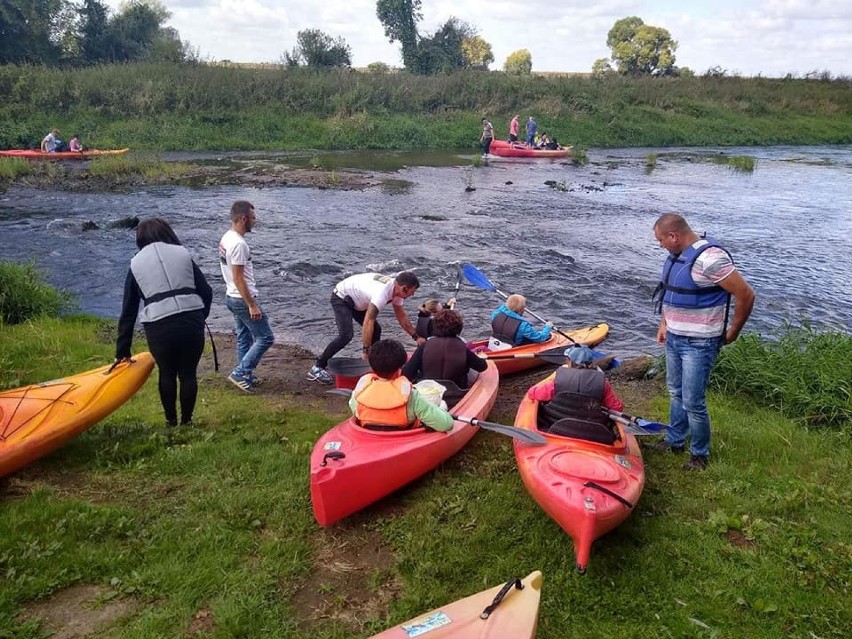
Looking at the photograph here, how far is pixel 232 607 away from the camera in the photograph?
3.02 meters

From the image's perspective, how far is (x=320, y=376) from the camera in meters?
6.40

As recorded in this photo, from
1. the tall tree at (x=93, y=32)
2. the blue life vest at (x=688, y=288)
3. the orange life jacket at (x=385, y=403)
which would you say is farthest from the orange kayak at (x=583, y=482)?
the tall tree at (x=93, y=32)

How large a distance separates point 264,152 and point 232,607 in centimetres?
2471

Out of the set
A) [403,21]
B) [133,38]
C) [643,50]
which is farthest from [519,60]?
[133,38]

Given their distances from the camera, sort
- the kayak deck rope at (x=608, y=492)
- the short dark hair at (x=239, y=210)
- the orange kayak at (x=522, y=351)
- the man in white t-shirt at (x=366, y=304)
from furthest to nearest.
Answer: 1. the orange kayak at (x=522, y=351)
2. the man in white t-shirt at (x=366, y=304)
3. the short dark hair at (x=239, y=210)
4. the kayak deck rope at (x=608, y=492)

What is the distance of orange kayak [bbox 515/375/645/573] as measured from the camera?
3268mm

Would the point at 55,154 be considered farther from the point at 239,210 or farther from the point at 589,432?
the point at 589,432

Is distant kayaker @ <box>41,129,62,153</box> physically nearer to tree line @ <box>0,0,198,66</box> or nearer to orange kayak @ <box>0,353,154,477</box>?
tree line @ <box>0,0,198,66</box>

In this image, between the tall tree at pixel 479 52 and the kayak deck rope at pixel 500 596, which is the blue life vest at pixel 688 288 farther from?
the tall tree at pixel 479 52

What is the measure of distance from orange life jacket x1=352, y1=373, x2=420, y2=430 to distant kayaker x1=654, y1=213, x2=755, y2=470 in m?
1.89

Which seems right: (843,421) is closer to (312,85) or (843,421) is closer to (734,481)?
(734,481)

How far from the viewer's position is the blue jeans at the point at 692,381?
4.12 meters

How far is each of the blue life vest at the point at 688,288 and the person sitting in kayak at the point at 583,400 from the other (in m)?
0.68

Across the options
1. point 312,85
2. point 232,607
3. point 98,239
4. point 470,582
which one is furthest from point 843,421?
point 312,85
